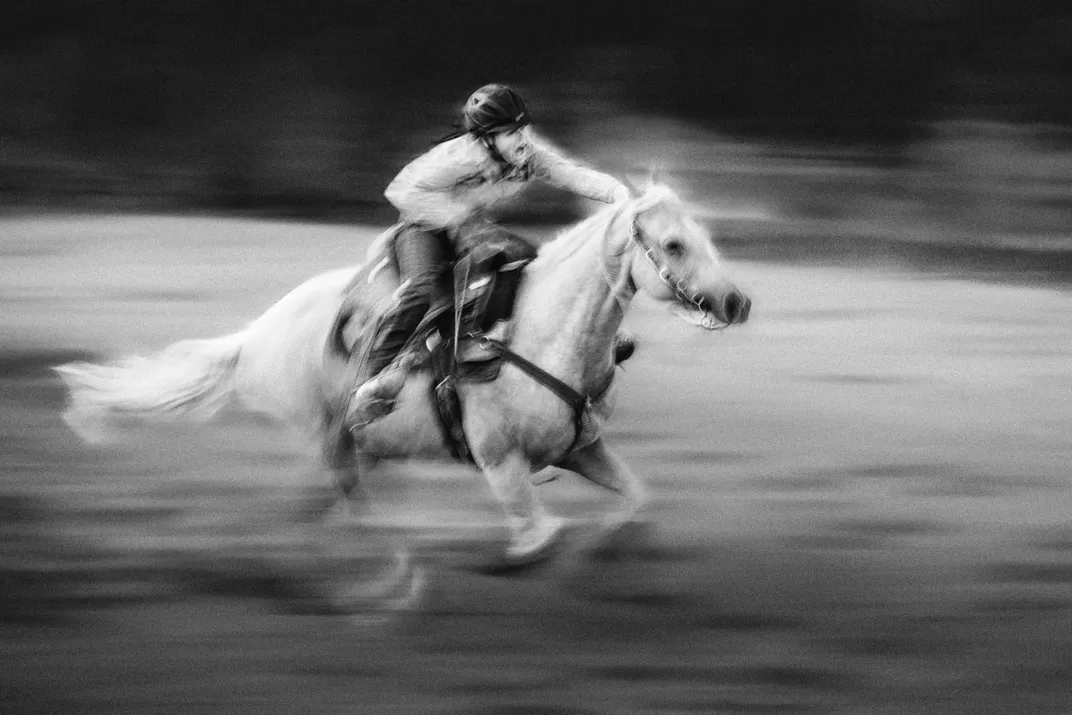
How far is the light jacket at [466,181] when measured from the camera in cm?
535

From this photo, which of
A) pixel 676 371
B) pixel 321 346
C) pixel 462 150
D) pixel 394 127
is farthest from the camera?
pixel 394 127

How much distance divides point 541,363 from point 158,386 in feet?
5.23

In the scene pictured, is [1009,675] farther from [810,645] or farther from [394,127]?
[394,127]

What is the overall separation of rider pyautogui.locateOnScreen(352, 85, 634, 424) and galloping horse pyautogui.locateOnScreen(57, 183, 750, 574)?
132 millimetres

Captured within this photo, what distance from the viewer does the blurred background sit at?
5.25m

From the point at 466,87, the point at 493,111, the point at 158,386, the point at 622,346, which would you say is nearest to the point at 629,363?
the point at 158,386

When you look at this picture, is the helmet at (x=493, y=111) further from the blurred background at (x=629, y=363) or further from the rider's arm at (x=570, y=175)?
the blurred background at (x=629, y=363)

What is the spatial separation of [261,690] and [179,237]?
10.3m

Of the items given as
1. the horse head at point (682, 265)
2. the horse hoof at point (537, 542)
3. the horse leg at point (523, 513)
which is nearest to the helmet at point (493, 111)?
the horse head at point (682, 265)

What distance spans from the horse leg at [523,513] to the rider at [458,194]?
434 millimetres

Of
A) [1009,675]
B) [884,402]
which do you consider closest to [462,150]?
[1009,675]

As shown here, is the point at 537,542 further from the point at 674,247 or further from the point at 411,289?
the point at 674,247

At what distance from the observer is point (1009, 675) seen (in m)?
5.14

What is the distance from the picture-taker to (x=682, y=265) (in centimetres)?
507
